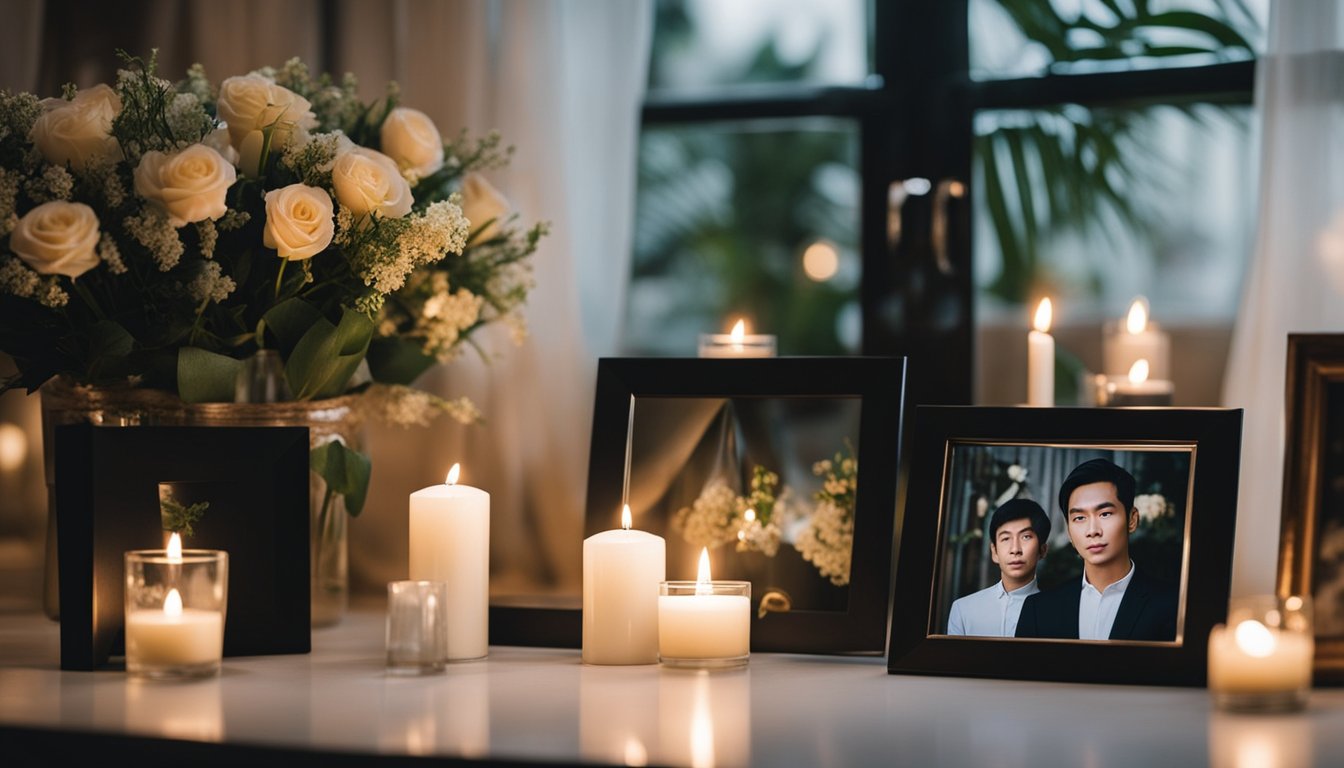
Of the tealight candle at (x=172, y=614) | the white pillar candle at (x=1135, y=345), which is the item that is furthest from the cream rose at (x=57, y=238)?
the white pillar candle at (x=1135, y=345)

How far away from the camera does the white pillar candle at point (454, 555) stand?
132 cm

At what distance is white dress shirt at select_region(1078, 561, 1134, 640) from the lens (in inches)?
47.4

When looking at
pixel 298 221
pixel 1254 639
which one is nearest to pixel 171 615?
pixel 298 221

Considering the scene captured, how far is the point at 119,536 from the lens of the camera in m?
1.29

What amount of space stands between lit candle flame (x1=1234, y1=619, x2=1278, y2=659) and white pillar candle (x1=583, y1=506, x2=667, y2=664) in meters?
0.53

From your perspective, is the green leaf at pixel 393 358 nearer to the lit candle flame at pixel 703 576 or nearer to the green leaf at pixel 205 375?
the green leaf at pixel 205 375

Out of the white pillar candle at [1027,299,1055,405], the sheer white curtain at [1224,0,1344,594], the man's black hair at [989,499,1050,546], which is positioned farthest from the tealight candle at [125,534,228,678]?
the sheer white curtain at [1224,0,1344,594]

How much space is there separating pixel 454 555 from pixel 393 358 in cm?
33

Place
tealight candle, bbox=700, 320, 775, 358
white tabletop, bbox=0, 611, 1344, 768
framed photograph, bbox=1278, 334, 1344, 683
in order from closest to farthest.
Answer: white tabletop, bbox=0, 611, 1344, 768
framed photograph, bbox=1278, 334, 1344, 683
tealight candle, bbox=700, 320, 775, 358

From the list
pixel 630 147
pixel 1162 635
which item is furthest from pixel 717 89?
pixel 1162 635

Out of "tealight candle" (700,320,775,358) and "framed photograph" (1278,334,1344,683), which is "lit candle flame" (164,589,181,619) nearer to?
"tealight candle" (700,320,775,358)

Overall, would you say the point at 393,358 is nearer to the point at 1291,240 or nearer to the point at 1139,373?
the point at 1139,373

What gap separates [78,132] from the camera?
4.25 feet

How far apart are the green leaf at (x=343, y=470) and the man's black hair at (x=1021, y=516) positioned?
70 cm
